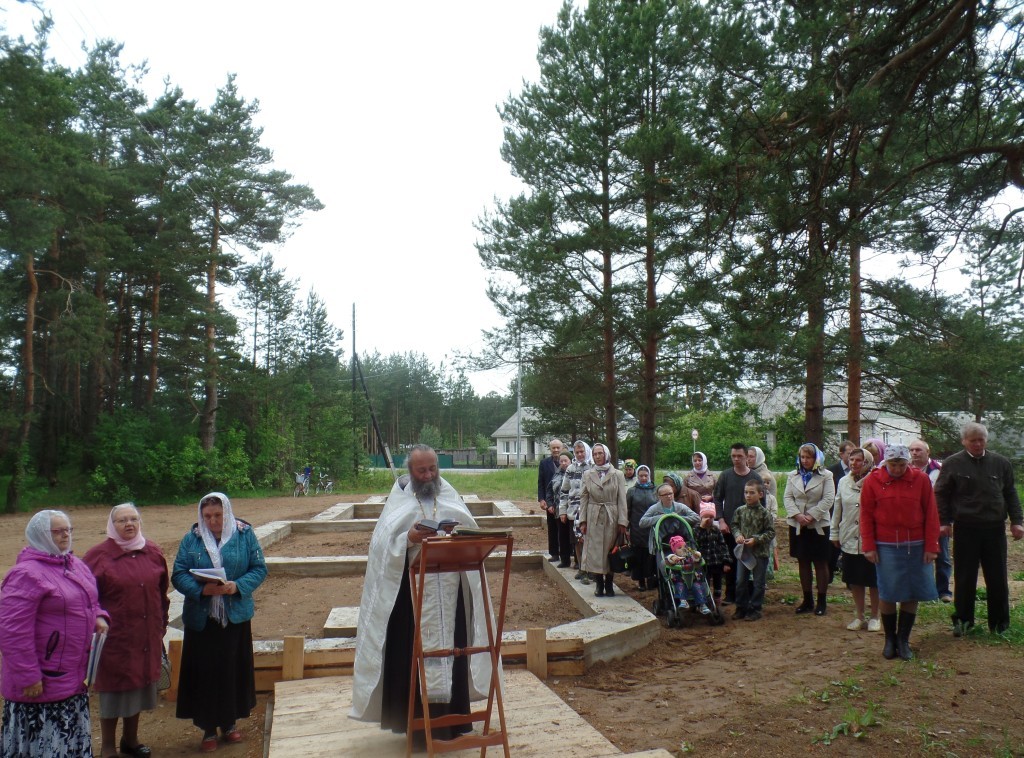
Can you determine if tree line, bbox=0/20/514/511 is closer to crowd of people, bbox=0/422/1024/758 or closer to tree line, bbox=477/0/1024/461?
tree line, bbox=477/0/1024/461

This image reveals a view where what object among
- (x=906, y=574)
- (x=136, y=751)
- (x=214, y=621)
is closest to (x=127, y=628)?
(x=214, y=621)

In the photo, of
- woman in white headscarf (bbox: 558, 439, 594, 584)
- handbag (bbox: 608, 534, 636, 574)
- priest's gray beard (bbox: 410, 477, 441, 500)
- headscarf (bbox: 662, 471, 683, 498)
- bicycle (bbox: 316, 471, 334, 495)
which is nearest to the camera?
priest's gray beard (bbox: 410, 477, 441, 500)

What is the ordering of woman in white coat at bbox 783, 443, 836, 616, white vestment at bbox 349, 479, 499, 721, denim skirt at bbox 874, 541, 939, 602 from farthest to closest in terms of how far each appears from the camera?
woman in white coat at bbox 783, 443, 836, 616
denim skirt at bbox 874, 541, 939, 602
white vestment at bbox 349, 479, 499, 721

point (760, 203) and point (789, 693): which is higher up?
point (760, 203)

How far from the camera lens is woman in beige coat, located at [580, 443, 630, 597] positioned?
8.28 meters

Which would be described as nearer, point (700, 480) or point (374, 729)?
point (374, 729)

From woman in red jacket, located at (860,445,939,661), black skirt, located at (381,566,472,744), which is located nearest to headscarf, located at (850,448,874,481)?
woman in red jacket, located at (860,445,939,661)

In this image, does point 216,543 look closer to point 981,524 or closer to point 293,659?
point 293,659

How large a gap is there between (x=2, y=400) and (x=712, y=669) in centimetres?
2801

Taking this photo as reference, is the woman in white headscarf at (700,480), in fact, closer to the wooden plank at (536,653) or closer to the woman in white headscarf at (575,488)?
the woman in white headscarf at (575,488)

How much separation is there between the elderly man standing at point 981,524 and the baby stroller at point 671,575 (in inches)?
86.5

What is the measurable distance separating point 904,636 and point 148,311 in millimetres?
28185

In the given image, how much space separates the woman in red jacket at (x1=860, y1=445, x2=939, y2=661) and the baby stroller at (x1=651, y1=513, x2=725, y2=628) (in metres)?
1.94

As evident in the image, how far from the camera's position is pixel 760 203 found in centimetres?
600
